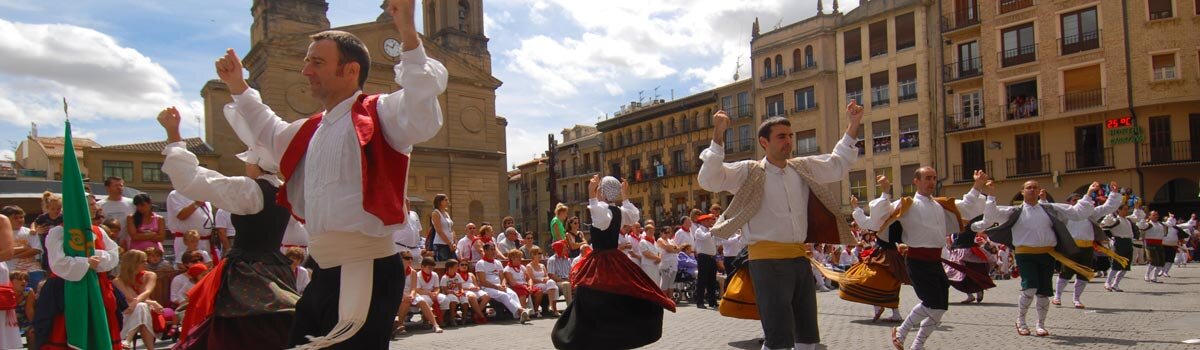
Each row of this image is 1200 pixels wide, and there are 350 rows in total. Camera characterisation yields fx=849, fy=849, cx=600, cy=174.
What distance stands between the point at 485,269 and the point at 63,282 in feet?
28.1

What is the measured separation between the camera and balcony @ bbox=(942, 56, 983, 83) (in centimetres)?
3919

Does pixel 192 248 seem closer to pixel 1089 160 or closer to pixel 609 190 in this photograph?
pixel 609 190

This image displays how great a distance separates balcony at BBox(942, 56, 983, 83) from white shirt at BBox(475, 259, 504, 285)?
3137 cm

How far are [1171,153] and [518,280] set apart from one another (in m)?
30.1

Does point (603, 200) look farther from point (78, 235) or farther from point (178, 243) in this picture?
point (178, 243)

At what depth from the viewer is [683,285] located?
1852 cm

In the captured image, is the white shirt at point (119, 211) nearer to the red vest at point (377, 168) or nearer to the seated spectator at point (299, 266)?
the seated spectator at point (299, 266)

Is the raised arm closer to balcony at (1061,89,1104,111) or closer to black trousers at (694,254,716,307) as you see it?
black trousers at (694,254,716,307)

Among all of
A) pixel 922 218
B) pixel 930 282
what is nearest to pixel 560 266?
pixel 922 218

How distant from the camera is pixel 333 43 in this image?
12.1 ft

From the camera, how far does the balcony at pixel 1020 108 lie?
37.1m

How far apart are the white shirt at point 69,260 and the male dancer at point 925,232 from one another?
6352 millimetres

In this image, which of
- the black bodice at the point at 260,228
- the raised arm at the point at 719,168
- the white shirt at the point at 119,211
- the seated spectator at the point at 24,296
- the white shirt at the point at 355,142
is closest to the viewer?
the white shirt at the point at 355,142

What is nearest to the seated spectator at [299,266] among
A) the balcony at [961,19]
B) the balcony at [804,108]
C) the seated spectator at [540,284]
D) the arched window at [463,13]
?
the seated spectator at [540,284]
